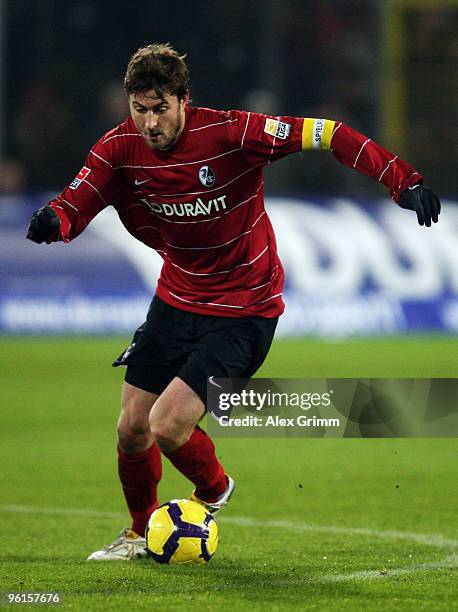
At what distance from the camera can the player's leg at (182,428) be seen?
5.28m

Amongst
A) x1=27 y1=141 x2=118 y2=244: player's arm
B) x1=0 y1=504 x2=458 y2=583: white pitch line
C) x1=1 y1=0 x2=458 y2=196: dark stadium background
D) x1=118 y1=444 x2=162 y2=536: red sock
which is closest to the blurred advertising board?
x1=1 y1=0 x2=458 y2=196: dark stadium background

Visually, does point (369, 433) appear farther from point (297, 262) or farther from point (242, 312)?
point (297, 262)

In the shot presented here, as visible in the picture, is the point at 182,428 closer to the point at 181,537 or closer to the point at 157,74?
the point at 181,537

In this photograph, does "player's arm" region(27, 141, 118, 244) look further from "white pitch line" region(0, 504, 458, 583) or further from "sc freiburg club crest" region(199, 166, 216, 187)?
"white pitch line" region(0, 504, 458, 583)

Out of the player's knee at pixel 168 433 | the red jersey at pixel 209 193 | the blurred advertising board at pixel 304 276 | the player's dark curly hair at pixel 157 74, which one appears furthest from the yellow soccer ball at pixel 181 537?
the blurred advertising board at pixel 304 276

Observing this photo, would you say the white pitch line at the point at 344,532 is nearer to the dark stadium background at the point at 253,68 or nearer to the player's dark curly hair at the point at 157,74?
the player's dark curly hair at the point at 157,74

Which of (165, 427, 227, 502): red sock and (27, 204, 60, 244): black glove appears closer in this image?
(27, 204, 60, 244): black glove

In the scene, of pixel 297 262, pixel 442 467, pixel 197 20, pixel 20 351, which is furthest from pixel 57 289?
pixel 442 467

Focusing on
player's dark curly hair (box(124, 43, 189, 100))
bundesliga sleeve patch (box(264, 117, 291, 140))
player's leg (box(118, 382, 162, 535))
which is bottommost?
player's leg (box(118, 382, 162, 535))

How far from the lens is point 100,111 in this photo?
16844 millimetres

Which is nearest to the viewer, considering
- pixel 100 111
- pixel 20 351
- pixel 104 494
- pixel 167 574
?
pixel 167 574

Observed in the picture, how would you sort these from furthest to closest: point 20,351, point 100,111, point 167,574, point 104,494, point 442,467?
1. point 100,111
2. point 20,351
3. point 442,467
4. point 104,494
5. point 167,574

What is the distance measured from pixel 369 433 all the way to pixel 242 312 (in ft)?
2.36

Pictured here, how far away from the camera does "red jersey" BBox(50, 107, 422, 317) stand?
17.5 ft
